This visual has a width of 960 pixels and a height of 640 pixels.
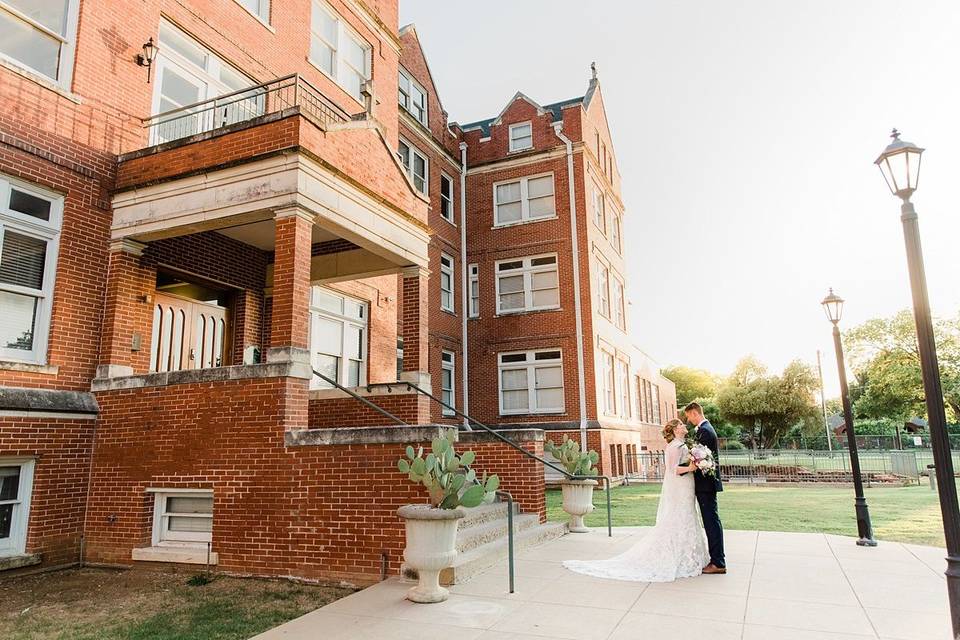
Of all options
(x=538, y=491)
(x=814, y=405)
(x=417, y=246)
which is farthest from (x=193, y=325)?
(x=814, y=405)

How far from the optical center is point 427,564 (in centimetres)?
609

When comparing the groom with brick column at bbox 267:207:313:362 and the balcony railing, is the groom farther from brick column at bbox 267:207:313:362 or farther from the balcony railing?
the balcony railing

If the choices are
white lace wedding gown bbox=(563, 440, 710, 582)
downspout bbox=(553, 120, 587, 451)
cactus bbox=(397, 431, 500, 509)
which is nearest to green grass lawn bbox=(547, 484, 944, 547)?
downspout bbox=(553, 120, 587, 451)

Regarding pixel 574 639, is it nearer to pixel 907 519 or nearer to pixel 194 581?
pixel 194 581

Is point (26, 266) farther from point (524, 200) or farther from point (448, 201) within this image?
point (524, 200)

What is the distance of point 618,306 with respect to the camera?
27703mm

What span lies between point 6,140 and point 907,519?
16.4 metres

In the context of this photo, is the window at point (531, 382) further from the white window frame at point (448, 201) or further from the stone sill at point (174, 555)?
the stone sill at point (174, 555)

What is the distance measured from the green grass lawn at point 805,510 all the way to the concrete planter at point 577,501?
1.49m

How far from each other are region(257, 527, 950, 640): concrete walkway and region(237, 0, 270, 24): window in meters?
11.2

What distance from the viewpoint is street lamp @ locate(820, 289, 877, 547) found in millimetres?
9219

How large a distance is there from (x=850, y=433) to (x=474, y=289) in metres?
15.7

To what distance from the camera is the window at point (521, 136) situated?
24375 millimetres

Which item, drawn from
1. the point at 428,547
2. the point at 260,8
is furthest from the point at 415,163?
the point at 428,547
